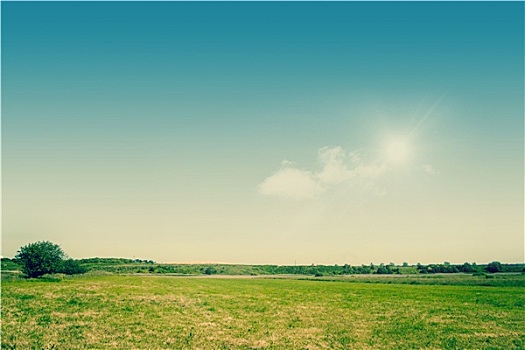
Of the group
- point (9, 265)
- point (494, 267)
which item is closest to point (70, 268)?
point (9, 265)

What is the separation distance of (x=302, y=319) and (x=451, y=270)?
190 meters

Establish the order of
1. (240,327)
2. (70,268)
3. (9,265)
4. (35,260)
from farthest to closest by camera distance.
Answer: (9,265) < (70,268) < (35,260) < (240,327)

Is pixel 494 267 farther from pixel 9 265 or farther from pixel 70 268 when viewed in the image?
pixel 9 265

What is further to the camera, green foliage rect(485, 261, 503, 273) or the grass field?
green foliage rect(485, 261, 503, 273)

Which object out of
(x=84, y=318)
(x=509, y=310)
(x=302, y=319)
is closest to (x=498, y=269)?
(x=509, y=310)

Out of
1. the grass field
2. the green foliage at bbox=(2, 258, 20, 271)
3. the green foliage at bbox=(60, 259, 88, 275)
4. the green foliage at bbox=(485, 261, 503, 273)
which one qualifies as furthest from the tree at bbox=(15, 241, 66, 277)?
the green foliage at bbox=(485, 261, 503, 273)

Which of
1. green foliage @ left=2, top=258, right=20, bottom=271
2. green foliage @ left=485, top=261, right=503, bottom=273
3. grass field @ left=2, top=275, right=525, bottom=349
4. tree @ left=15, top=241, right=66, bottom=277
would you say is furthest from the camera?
green foliage @ left=485, top=261, right=503, bottom=273

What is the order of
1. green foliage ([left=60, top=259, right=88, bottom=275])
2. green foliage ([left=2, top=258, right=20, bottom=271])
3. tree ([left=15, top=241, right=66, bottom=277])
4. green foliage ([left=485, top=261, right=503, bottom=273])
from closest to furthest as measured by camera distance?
tree ([left=15, top=241, right=66, bottom=277])
green foliage ([left=60, top=259, right=88, bottom=275])
green foliage ([left=2, top=258, right=20, bottom=271])
green foliage ([left=485, top=261, right=503, bottom=273])

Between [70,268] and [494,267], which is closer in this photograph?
[70,268]

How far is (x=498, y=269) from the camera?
572ft

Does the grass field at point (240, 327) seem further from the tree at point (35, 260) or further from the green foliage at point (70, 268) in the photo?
the green foliage at point (70, 268)

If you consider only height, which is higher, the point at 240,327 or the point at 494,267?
the point at 240,327

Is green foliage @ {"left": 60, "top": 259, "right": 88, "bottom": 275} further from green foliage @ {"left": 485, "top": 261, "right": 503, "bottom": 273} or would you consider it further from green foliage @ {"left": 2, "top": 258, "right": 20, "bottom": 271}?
green foliage @ {"left": 485, "top": 261, "right": 503, "bottom": 273}

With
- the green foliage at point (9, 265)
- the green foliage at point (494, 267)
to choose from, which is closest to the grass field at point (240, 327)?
the green foliage at point (9, 265)
